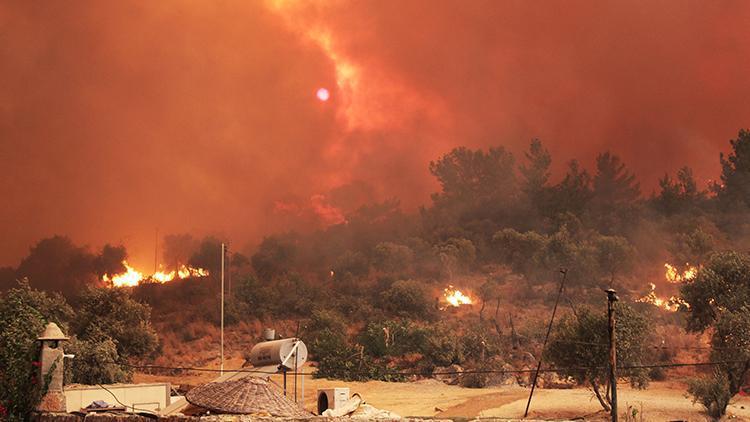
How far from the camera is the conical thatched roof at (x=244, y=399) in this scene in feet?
58.0

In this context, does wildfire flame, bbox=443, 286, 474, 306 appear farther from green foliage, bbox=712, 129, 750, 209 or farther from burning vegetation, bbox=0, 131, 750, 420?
green foliage, bbox=712, 129, 750, 209

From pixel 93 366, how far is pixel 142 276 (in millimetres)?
44994

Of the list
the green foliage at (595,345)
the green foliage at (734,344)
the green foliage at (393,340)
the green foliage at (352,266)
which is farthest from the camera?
the green foliage at (352,266)

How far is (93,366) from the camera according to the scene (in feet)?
120

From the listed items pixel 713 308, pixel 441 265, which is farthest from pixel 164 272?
pixel 713 308

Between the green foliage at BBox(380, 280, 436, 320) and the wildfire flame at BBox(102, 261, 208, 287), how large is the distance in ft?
77.4

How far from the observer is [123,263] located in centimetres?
8250

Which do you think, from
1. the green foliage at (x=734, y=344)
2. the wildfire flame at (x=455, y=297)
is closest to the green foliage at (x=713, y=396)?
the green foliage at (x=734, y=344)

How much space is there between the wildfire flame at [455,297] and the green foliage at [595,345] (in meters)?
27.4

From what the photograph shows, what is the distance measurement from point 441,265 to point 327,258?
1489 centimetres

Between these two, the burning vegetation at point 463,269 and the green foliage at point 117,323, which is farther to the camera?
the burning vegetation at point 463,269

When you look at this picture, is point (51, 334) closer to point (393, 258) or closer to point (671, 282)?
point (393, 258)

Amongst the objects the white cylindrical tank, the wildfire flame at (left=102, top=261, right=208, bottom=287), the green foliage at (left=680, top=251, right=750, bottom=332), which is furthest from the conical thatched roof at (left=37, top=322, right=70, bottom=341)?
the wildfire flame at (left=102, top=261, right=208, bottom=287)

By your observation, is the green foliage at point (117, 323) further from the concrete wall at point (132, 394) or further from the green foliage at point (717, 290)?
the green foliage at point (717, 290)
